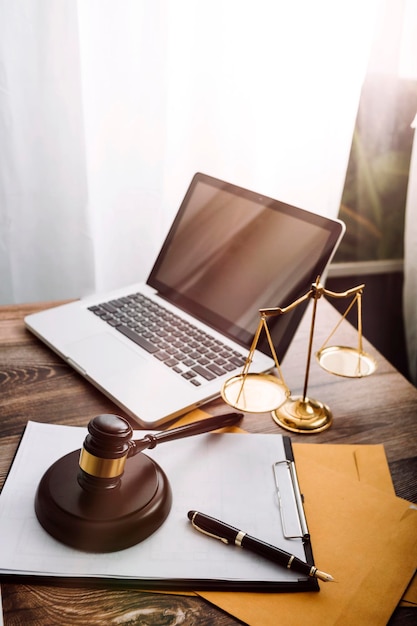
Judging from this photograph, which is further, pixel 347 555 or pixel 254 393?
pixel 254 393

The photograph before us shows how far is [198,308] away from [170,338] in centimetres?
9

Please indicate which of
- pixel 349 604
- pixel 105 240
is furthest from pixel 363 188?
pixel 349 604

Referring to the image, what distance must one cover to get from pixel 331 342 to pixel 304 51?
76 centimetres

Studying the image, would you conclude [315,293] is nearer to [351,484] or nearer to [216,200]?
[351,484]

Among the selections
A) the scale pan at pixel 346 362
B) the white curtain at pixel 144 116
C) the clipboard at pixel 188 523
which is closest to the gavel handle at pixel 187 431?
the clipboard at pixel 188 523

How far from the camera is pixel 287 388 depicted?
0.83 metres

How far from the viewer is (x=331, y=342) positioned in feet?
3.67

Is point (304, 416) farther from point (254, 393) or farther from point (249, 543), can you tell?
point (249, 543)

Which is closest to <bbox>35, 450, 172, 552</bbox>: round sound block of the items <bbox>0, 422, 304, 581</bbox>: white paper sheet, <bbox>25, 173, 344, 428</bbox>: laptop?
<bbox>0, 422, 304, 581</bbox>: white paper sheet

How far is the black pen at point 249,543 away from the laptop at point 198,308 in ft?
0.59

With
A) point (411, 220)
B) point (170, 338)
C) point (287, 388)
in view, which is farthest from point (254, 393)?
point (411, 220)

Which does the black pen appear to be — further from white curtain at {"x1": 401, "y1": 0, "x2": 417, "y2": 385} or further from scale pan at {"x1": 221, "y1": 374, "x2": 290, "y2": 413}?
white curtain at {"x1": 401, "y1": 0, "x2": 417, "y2": 385}

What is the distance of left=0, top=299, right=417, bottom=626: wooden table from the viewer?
0.62 meters

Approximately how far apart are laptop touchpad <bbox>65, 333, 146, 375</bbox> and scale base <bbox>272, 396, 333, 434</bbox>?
223 millimetres
